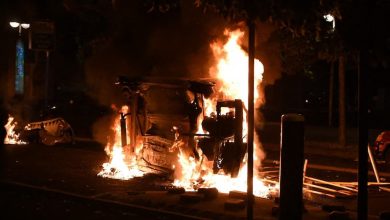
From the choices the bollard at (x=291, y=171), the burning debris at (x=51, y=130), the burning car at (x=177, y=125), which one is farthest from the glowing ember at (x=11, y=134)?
the bollard at (x=291, y=171)

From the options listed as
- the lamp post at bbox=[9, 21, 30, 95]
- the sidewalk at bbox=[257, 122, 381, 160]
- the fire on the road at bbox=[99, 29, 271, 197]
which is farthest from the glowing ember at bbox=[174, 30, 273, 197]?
the lamp post at bbox=[9, 21, 30, 95]

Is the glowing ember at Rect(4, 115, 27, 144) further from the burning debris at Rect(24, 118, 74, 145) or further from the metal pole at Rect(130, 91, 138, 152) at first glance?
the metal pole at Rect(130, 91, 138, 152)

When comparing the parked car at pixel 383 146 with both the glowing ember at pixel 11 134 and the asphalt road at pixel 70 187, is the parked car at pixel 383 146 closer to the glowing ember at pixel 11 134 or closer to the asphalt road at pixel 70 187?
the asphalt road at pixel 70 187

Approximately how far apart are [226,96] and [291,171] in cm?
495

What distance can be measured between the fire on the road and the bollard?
2980mm

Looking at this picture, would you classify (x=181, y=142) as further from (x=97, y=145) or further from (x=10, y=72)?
(x=10, y=72)

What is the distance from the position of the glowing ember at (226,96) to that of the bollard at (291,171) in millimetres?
2980

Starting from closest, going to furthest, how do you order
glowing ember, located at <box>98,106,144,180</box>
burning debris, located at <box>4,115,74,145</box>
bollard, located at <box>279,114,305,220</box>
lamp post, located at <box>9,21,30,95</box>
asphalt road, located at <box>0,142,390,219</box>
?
bollard, located at <box>279,114,305,220</box>
asphalt road, located at <box>0,142,390,219</box>
glowing ember, located at <box>98,106,144,180</box>
burning debris, located at <box>4,115,74,145</box>
lamp post, located at <box>9,21,30,95</box>

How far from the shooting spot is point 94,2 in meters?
22.7

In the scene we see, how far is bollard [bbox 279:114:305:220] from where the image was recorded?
6.74 m

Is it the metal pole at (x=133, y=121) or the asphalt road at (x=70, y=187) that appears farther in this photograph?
the metal pole at (x=133, y=121)

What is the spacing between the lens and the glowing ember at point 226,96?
1031cm

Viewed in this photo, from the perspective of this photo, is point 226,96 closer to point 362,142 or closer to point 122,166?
point 122,166

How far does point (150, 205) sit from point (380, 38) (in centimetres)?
432
